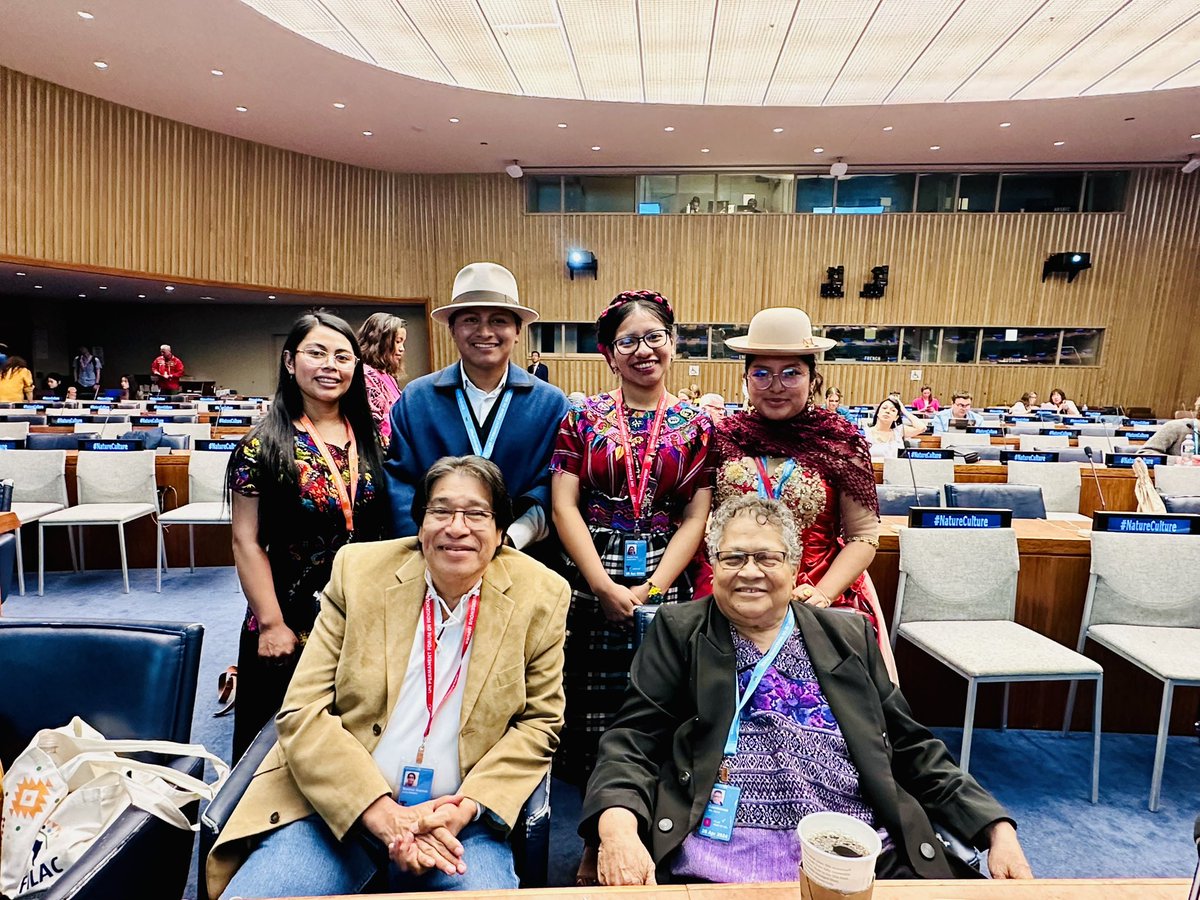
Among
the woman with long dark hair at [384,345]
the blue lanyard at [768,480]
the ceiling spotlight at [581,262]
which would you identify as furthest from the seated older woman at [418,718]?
the ceiling spotlight at [581,262]

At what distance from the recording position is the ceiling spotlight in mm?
12180

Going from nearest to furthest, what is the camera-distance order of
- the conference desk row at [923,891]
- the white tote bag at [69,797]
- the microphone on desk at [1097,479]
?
the conference desk row at [923,891], the white tote bag at [69,797], the microphone on desk at [1097,479]

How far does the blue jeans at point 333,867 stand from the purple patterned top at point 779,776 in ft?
1.19

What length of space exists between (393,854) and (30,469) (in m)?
4.52

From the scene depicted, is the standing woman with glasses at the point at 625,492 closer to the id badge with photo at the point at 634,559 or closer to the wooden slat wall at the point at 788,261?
the id badge with photo at the point at 634,559

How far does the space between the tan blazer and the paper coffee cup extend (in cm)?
66

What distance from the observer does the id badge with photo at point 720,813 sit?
130cm

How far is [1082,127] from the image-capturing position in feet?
31.2

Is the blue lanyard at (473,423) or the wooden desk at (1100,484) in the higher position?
the blue lanyard at (473,423)

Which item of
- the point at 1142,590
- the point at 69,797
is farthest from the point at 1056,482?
the point at 69,797

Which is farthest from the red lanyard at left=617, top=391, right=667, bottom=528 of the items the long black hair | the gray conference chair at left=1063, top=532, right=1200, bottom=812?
the gray conference chair at left=1063, top=532, right=1200, bottom=812

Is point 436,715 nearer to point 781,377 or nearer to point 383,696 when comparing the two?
point 383,696

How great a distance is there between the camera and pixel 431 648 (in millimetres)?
1418

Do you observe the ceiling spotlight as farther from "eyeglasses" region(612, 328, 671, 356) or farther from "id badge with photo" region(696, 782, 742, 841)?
"id badge with photo" region(696, 782, 742, 841)
